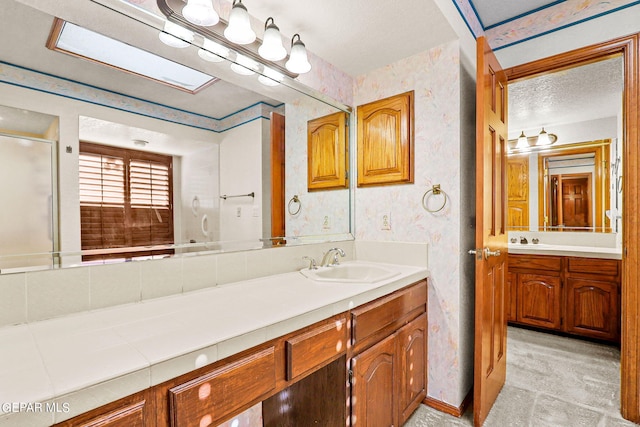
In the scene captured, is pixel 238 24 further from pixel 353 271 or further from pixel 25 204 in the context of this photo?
pixel 353 271

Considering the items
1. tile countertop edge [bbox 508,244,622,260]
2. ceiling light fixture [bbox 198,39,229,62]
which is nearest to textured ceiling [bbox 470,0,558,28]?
ceiling light fixture [bbox 198,39,229,62]

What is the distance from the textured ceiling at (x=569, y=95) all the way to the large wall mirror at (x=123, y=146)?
7.50 feet

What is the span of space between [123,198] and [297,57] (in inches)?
43.2

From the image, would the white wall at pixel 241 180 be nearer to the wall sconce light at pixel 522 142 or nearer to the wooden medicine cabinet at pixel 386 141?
the wooden medicine cabinet at pixel 386 141

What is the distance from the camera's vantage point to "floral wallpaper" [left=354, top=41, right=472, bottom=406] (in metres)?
1.78

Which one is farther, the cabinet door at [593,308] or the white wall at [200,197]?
the cabinet door at [593,308]

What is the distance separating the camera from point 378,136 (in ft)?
6.89

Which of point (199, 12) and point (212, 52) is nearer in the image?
point (199, 12)

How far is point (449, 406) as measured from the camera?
5.94 feet

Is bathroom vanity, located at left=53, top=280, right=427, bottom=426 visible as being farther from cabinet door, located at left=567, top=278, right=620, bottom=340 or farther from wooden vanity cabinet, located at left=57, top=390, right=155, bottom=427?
cabinet door, located at left=567, top=278, right=620, bottom=340

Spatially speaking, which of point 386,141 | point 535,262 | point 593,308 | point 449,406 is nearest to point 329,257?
point 386,141

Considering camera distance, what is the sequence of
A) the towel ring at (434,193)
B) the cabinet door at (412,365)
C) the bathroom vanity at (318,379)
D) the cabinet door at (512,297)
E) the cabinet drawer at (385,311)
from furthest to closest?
the cabinet door at (512,297)
the towel ring at (434,193)
the cabinet door at (412,365)
the cabinet drawer at (385,311)
the bathroom vanity at (318,379)

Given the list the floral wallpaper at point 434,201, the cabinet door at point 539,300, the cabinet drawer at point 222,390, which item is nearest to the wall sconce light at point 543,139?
the cabinet door at point 539,300

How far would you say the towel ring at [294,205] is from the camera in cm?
183
